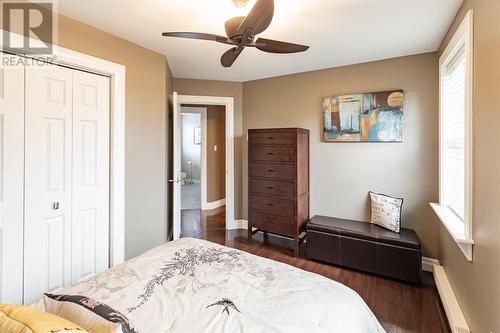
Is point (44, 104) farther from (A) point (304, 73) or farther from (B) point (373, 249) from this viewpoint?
(B) point (373, 249)

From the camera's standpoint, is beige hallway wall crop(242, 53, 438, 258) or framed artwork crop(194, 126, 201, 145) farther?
framed artwork crop(194, 126, 201, 145)

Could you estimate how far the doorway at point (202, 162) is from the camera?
337 centimetres

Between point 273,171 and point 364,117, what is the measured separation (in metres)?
1.27

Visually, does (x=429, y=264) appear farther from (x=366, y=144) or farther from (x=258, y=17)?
(x=258, y=17)

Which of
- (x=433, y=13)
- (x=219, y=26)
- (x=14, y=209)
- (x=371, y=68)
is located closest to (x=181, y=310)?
(x=14, y=209)

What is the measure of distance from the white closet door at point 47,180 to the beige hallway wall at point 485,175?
2.92 metres

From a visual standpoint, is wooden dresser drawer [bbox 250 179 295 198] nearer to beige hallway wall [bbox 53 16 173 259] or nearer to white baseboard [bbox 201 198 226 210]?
beige hallway wall [bbox 53 16 173 259]

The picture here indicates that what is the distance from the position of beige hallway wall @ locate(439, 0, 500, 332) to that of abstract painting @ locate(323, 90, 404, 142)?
4.08 ft

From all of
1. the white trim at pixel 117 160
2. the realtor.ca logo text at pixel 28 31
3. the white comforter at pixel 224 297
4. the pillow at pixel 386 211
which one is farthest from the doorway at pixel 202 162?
the pillow at pixel 386 211

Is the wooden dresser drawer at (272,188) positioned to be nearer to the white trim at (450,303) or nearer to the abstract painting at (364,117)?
the abstract painting at (364,117)

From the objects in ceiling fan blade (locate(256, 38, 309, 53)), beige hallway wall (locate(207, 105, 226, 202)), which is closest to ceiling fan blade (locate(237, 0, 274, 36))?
ceiling fan blade (locate(256, 38, 309, 53))

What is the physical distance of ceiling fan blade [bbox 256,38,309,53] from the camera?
1771 millimetres

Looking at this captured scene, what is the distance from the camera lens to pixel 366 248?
271 centimetres

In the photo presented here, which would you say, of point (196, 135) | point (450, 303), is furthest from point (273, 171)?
point (196, 135)
